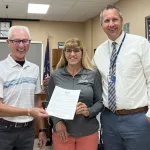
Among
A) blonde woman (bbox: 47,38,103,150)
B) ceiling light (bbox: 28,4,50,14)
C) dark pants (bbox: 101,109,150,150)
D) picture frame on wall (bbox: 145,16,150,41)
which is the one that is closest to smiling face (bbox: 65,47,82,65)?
blonde woman (bbox: 47,38,103,150)

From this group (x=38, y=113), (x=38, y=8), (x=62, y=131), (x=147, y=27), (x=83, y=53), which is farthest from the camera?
(x=38, y=8)

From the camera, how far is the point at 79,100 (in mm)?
1752

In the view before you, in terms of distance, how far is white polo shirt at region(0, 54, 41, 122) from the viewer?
65.4 inches

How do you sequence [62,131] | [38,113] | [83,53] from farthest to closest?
[83,53]
[62,131]
[38,113]

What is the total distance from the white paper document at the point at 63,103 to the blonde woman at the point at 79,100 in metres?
0.09

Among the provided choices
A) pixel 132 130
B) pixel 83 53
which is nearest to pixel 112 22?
pixel 83 53

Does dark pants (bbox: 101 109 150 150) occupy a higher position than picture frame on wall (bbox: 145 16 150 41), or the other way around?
picture frame on wall (bbox: 145 16 150 41)

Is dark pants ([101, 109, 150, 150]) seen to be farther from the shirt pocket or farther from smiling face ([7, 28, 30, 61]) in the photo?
smiling face ([7, 28, 30, 61])

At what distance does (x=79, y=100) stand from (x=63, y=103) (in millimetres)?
160

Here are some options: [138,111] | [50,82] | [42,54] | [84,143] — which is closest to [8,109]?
→ [50,82]

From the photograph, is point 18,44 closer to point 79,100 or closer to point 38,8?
point 79,100

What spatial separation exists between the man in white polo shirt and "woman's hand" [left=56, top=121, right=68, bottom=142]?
173 millimetres

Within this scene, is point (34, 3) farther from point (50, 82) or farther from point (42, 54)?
point (50, 82)

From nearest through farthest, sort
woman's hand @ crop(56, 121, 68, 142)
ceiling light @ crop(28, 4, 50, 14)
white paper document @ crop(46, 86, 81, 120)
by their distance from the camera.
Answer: white paper document @ crop(46, 86, 81, 120) < woman's hand @ crop(56, 121, 68, 142) < ceiling light @ crop(28, 4, 50, 14)
